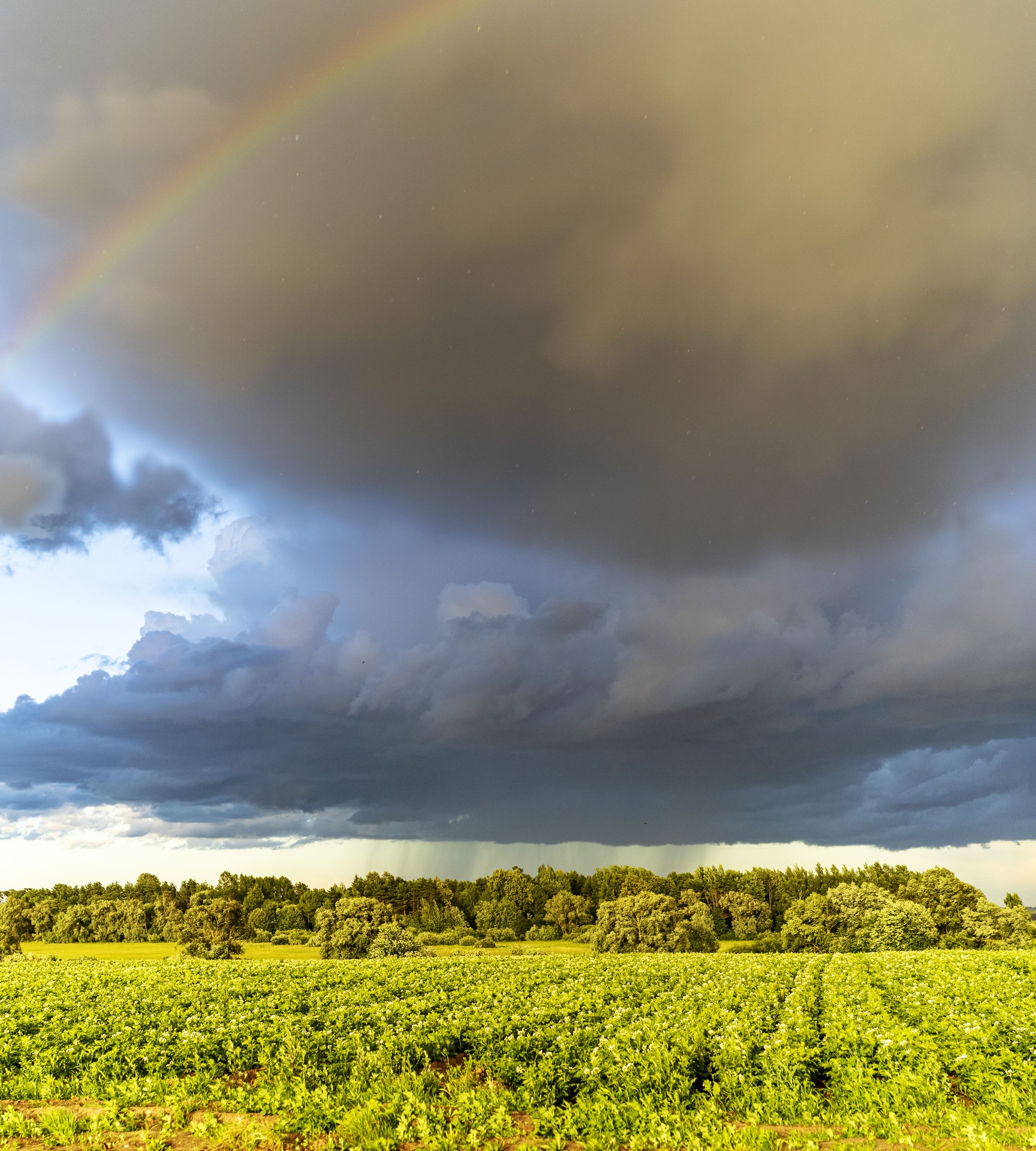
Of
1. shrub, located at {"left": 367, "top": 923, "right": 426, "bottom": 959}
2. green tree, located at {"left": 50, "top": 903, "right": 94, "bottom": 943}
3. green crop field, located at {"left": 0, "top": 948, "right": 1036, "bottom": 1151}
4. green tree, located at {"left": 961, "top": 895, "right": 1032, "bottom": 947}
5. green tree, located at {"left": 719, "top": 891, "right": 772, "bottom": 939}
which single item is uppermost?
green crop field, located at {"left": 0, "top": 948, "right": 1036, "bottom": 1151}

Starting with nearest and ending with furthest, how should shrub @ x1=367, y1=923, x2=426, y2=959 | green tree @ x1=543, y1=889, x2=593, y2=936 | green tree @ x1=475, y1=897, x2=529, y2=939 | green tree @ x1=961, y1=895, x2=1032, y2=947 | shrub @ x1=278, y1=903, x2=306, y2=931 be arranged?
shrub @ x1=367, y1=923, x2=426, y2=959 < green tree @ x1=961, y1=895, x2=1032, y2=947 < shrub @ x1=278, y1=903, x2=306, y2=931 < green tree @ x1=543, y1=889, x2=593, y2=936 < green tree @ x1=475, y1=897, x2=529, y2=939

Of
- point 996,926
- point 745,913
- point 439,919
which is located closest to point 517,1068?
point 996,926

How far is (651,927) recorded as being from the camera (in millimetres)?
112375

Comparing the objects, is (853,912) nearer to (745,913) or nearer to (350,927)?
(745,913)

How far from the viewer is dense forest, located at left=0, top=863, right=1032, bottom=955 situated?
372 ft

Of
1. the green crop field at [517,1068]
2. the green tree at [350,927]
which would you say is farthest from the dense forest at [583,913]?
Answer: the green crop field at [517,1068]

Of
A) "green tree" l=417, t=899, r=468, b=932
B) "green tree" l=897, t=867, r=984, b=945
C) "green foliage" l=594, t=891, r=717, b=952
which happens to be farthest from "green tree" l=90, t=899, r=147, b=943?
"green tree" l=897, t=867, r=984, b=945

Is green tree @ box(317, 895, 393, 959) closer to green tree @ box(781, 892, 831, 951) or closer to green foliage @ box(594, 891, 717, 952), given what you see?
green foliage @ box(594, 891, 717, 952)

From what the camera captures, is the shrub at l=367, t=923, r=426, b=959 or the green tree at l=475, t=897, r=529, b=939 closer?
the shrub at l=367, t=923, r=426, b=959

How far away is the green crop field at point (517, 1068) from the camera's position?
14.0m

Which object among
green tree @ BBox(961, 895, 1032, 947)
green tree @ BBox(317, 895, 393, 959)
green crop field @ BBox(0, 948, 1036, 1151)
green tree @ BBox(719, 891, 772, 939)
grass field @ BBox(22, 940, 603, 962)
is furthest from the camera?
green tree @ BBox(719, 891, 772, 939)

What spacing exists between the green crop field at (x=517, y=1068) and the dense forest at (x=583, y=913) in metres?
82.3

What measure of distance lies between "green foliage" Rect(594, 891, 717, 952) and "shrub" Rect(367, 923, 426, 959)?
32693 mm

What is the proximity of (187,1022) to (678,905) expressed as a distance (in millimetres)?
122709
